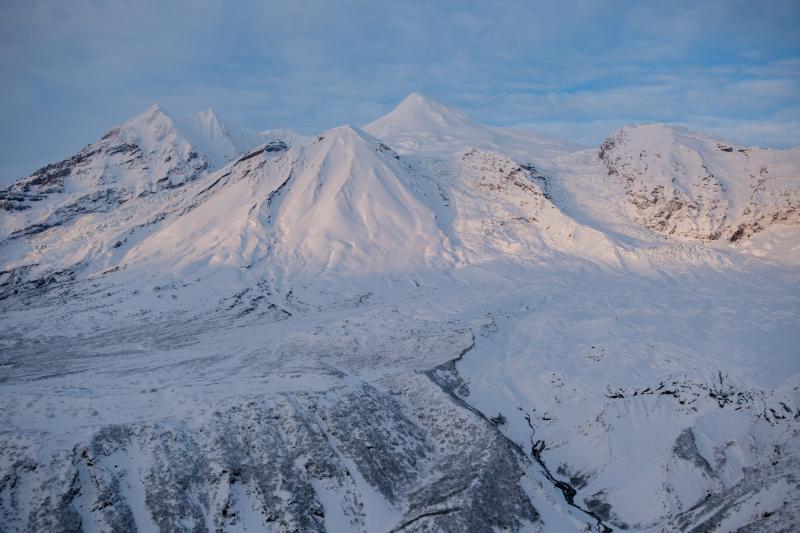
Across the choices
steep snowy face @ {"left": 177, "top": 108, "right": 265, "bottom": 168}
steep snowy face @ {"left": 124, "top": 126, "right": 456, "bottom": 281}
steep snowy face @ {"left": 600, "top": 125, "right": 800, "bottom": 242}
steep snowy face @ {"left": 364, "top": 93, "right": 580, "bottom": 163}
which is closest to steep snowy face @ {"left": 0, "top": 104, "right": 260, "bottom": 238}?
steep snowy face @ {"left": 177, "top": 108, "right": 265, "bottom": 168}

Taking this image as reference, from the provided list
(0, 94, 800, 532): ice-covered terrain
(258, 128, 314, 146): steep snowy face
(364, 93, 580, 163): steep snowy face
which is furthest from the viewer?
(258, 128, 314, 146): steep snowy face

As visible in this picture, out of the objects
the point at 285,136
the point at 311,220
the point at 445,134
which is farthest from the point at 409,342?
the point at 285,136

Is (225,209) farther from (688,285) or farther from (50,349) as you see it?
(688,285)

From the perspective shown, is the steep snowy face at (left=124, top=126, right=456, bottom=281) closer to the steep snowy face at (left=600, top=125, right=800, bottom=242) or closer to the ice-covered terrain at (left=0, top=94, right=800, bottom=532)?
the ice-covered terrain at (left=0, top=94, right=800, bottom=532)

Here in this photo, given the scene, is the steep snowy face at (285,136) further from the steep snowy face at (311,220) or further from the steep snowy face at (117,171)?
the steep snowy face at (311,220)

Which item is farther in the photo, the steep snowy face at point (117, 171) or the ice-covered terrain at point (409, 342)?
the steep snowy face at point (117, 171)

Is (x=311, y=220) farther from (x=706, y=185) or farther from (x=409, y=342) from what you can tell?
(x=706, y=185)

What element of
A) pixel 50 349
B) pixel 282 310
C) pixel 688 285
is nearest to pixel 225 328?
pixel 282 310

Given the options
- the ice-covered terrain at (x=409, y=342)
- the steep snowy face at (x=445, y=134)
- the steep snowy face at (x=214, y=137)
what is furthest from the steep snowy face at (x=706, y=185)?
the steep snowy face at (x=214, y=137)
